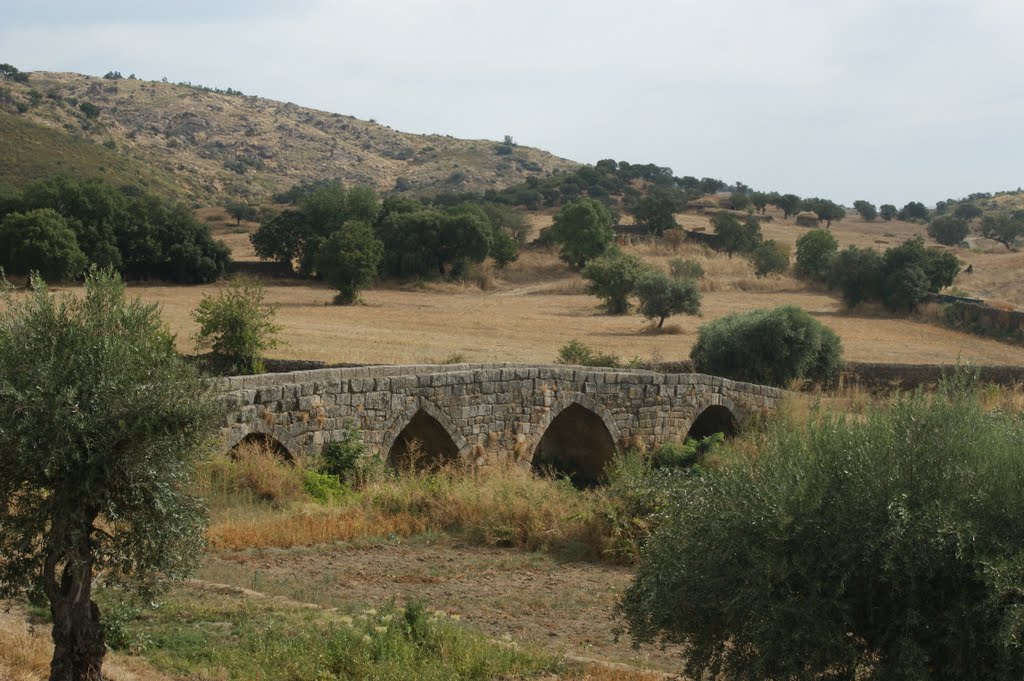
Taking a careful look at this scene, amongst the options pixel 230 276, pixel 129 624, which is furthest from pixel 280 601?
pixel 230 276

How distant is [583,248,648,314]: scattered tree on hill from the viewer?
1725 inches

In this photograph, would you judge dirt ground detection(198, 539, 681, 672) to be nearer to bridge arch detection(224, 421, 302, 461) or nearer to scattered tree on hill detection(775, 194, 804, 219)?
bridge arch detection(224, 421, 302, 461)

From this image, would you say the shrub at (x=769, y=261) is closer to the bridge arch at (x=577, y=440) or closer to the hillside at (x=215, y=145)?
the bridge arch at (x=577, y=440)

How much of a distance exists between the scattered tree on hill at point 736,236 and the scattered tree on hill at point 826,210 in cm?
1875

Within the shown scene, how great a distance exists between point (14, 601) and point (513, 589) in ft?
16.1

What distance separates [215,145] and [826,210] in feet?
183

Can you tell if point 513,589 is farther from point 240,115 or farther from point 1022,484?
point 240,115

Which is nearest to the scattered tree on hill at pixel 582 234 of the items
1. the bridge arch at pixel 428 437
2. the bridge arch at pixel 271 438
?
the bridge arch at pixel 428 437

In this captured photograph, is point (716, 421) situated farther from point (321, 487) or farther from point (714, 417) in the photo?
point (321, 487)

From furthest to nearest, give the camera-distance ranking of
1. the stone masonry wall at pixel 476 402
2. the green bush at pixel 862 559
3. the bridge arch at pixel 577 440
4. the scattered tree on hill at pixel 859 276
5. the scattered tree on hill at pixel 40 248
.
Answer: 1. the scattered tree on hill at pixel 859 276
2. the scattered tree on hill at pixel 40 248
3. the bridge arch at pixel 577 440
4. the stone masonry wall at pixel 476 402
5. the green bush at pixel 862 559

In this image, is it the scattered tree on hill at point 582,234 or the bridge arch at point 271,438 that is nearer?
the bridge arch at point 271,438

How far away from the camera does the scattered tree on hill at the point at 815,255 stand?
168 feet

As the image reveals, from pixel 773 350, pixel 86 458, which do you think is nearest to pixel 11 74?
pixel 773 350

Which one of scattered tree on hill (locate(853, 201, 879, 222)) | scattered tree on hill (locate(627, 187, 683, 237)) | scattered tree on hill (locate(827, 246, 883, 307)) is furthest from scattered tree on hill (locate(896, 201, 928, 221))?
scattered tree on hill (locate(827, 246, 883, 307))
